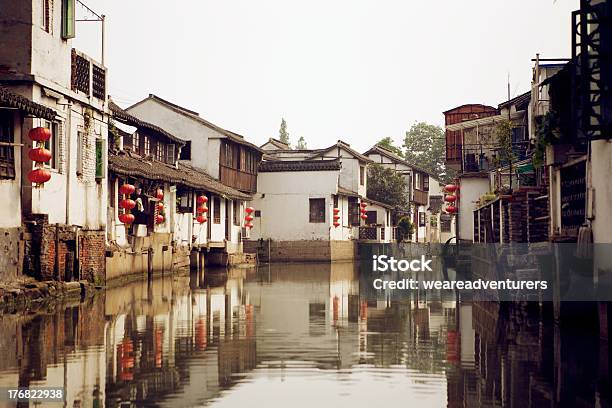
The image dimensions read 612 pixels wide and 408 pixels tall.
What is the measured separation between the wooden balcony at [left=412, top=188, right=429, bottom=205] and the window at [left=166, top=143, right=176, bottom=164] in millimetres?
36383

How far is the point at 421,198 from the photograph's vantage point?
81.5 meters

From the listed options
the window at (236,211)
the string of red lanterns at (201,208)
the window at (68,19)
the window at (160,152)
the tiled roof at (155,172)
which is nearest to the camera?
the window at (68,19)

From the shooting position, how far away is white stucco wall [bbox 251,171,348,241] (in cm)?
5831

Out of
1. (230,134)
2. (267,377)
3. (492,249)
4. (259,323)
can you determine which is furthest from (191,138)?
(267,377)

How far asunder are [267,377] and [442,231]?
85.5 meters

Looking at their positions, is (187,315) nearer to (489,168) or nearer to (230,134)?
(489,168)

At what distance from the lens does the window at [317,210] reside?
5844cm

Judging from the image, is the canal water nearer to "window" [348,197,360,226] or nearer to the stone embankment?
the stone embankment

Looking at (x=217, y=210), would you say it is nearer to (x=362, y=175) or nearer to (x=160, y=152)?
(x=160, y=152)

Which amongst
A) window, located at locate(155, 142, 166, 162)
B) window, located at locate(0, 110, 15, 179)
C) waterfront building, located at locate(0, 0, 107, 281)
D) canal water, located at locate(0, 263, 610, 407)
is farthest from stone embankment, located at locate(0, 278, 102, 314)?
window, located at locate(155, 142, 166, 162)

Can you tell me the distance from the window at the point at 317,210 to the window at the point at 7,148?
36301 millimetres

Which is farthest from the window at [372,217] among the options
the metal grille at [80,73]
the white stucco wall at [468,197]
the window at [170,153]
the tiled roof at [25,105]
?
the tiled roof at [25,105]

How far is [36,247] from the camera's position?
23.6 meters

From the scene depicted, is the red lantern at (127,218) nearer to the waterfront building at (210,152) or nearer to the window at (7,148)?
the window at (7,148)
